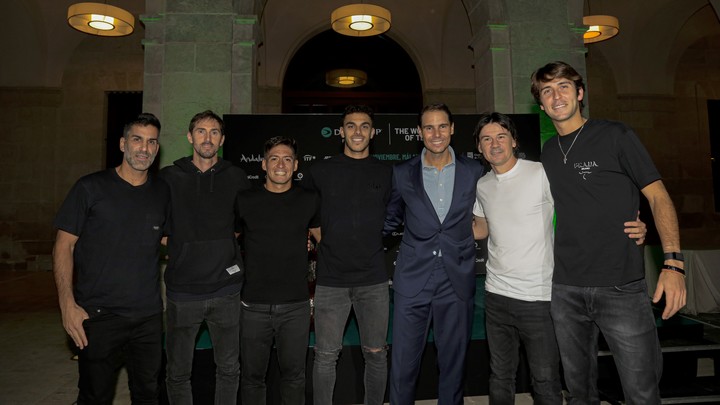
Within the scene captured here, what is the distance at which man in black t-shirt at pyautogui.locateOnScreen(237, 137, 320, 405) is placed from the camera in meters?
2.52

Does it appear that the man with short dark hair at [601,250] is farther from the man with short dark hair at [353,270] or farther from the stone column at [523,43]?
the stone column at [523,43]

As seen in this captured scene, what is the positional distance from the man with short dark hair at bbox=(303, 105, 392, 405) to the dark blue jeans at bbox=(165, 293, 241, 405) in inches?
20.3

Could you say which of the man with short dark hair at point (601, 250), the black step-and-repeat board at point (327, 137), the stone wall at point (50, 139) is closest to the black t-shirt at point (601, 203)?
the man with short dark hair at point (601, 250)

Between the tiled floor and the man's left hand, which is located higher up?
the man's left hand

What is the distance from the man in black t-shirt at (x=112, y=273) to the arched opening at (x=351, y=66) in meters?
8.89

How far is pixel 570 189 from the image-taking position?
2162mm

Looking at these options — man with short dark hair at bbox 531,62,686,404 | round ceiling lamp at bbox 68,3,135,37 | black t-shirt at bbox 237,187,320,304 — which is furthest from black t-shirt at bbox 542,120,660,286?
round ceiling lamp at bbox 68,3,135,37

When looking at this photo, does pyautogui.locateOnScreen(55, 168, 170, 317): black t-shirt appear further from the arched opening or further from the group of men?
the arched opening

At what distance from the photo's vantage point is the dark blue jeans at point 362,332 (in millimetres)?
2578

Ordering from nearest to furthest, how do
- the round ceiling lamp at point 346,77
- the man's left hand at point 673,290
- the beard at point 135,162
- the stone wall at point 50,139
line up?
the man's left hand at point 673,290
the beard at point 135,162
the round ceiling lamp at point 346,77
the stone wall at point 50,139

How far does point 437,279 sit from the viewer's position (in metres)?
2.53

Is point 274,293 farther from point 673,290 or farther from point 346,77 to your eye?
point 346,77

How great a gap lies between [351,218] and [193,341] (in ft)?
4.08

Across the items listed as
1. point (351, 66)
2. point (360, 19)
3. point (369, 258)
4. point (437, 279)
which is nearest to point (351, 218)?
point (369, 258)
